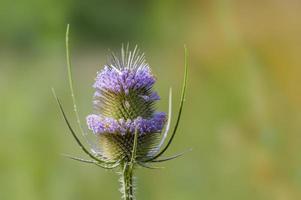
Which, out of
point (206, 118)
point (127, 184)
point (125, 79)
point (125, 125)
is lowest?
point (127, 184)

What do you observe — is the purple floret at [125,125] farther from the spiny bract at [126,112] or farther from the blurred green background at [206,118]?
the blurred green background at [206,118]

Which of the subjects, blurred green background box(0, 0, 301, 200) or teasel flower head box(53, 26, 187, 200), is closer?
teasel flower head box(53, 26, 187, 200)

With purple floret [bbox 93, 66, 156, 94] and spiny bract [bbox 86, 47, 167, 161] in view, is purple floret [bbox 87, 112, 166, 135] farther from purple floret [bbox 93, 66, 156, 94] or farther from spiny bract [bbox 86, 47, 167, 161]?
purple floret [bbox 93, 66, 156, 94]

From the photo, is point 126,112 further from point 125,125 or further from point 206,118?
point 206,118

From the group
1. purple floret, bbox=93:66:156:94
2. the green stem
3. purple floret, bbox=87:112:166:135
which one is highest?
purple floret, bbox=93:66:156:94

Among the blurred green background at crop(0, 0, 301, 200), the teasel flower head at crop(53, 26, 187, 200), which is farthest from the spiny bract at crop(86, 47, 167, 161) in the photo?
the blurred green background at crop(0, 0, 301, 200)

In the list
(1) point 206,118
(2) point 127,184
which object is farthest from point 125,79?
(1) point 206,118
